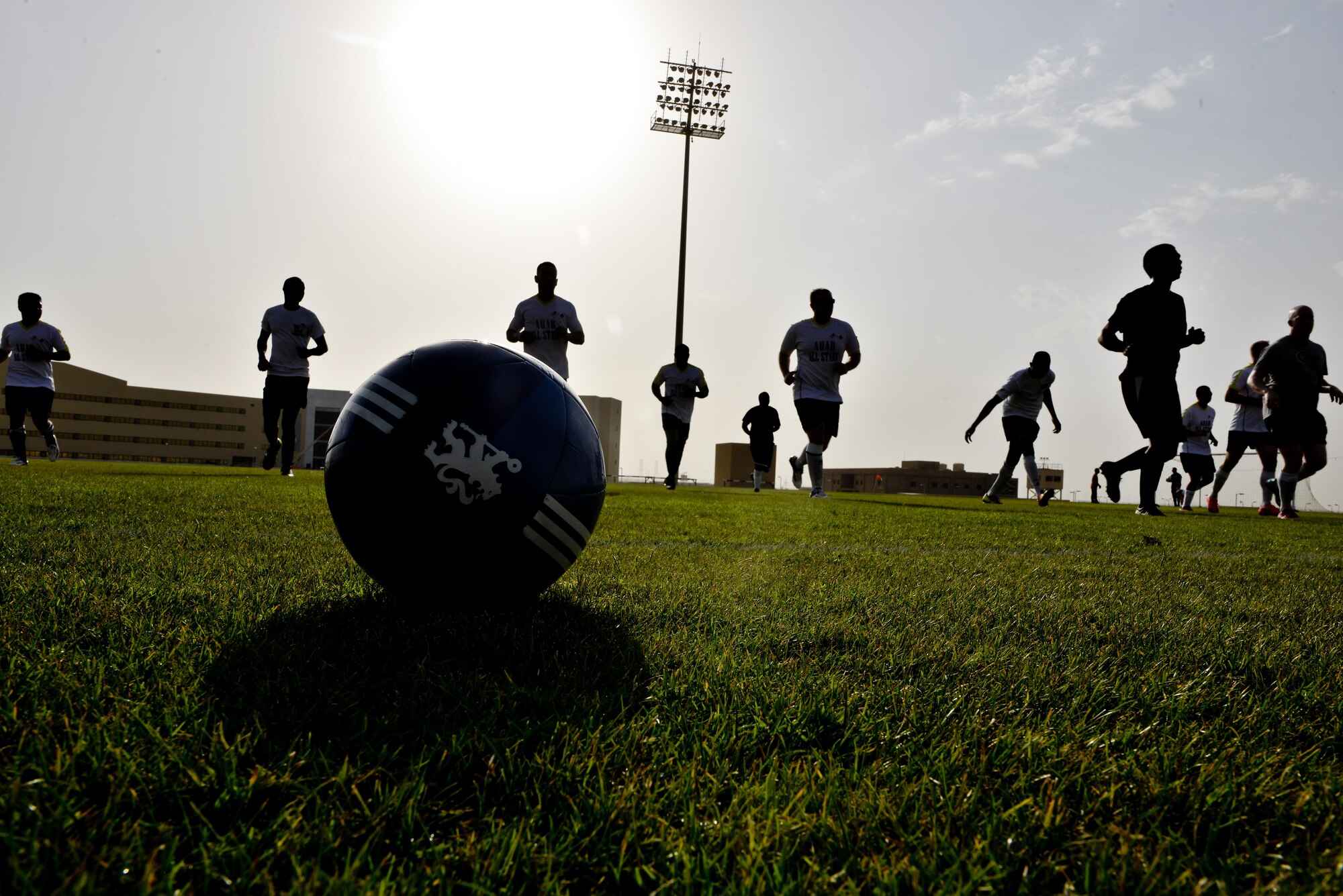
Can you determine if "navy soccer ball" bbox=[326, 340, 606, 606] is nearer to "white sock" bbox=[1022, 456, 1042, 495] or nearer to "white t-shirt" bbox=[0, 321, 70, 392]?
"white sock" bbox=[1022, 456, 1042, 495]

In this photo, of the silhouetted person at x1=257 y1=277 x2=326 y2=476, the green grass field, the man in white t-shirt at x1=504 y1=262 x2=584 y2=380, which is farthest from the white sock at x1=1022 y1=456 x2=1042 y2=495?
the silhouetted person at x1=257 y1=277 x2=326 y2=476

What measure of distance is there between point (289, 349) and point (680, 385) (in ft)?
21.7

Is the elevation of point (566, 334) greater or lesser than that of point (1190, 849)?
greater

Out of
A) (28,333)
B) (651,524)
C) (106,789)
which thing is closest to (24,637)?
(106,789)

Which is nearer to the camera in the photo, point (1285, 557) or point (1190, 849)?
point (1190, 849)

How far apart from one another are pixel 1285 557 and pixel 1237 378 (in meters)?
9.06

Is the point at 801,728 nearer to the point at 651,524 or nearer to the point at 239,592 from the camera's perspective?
the point at 239,592

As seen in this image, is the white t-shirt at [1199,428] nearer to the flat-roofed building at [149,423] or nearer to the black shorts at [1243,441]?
the black shorts at [1243,441]

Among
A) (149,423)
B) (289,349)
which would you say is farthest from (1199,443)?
(149,423)

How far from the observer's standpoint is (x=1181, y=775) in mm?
1403

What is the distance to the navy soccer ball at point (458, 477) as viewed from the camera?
7.90 ft

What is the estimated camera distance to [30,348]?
11.2 m

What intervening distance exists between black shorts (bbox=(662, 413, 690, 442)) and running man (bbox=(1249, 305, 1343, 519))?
8683 mm

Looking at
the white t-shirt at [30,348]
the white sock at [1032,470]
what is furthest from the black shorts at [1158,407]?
the white t-shirt at [30,348]
